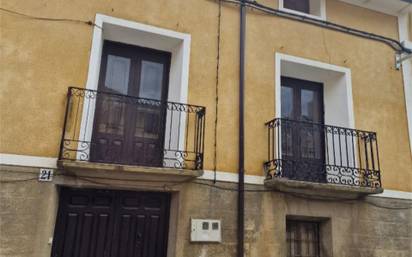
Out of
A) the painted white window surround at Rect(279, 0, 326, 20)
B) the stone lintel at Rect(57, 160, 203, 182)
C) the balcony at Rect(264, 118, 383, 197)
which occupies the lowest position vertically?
the stone lintel at Rect(57, 160, 203, 182)

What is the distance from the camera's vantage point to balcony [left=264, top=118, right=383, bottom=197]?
21.7ft

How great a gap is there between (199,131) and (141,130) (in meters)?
1.03

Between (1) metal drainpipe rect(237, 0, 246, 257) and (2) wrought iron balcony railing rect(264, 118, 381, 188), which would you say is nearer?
(1) metal drainpipe rect(237, 0, 246, 257)

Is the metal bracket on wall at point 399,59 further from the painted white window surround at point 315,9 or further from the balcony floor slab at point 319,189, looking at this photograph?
the balcony floor slab at point 319,189

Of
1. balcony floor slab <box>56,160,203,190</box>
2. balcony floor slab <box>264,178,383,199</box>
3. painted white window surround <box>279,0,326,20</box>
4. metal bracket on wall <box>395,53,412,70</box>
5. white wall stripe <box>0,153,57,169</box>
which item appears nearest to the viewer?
white wall stripe <box>0,153,57,169</box>

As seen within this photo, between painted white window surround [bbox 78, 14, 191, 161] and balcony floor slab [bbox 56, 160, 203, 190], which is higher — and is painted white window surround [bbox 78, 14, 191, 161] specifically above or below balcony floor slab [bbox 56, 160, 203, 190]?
above

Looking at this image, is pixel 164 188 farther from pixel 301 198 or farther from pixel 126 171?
pixel 301 198

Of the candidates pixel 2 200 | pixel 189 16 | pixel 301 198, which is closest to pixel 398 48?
→ pixel 301 198

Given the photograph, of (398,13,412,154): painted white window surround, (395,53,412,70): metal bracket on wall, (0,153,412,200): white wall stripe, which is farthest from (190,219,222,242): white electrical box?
(395,53,412,70): metal bracket on wall

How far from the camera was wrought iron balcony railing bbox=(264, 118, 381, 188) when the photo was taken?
22.6 ft

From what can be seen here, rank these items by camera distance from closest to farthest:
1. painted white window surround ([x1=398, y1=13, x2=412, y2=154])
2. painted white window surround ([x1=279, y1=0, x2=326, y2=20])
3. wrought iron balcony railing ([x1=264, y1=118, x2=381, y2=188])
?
wrought iron balcony railing ([x1=264, y1=118, x2=381, y2=188]) < painted white window surround ([x1=279, y1=0, x2=326, y2=20]) < painted white window surround ([x1=398, y1=13, x2=412, y2=154])

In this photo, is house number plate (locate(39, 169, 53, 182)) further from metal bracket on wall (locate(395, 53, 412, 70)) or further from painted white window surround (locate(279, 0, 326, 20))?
metal bracket on wall (locate(395, 53, 412, 70))

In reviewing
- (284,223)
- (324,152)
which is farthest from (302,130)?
(284,223)

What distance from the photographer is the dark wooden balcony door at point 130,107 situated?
20.6ft
